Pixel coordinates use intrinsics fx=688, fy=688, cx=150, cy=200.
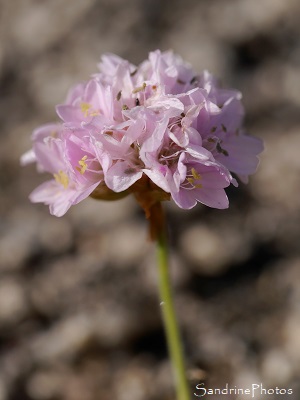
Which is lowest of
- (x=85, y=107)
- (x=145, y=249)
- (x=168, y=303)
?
(x=145, y=249)

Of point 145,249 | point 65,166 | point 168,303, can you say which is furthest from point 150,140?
point 145,249

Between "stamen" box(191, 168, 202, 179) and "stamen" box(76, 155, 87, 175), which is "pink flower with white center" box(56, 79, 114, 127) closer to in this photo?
"stamen" box(76, 155, 87, 175)

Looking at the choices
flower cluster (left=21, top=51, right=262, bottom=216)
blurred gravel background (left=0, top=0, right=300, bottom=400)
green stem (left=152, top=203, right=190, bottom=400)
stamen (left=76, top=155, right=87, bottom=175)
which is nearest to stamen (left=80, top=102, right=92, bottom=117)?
flower cluster (left=21, top=51, right=262, bottom=216)

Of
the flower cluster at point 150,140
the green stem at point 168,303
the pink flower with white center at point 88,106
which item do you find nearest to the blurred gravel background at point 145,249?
the green stem at point 168,303

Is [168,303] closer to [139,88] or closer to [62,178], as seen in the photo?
[62,178]

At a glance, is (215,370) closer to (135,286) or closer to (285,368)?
(285,368)

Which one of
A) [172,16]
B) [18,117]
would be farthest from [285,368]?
[172,16]
